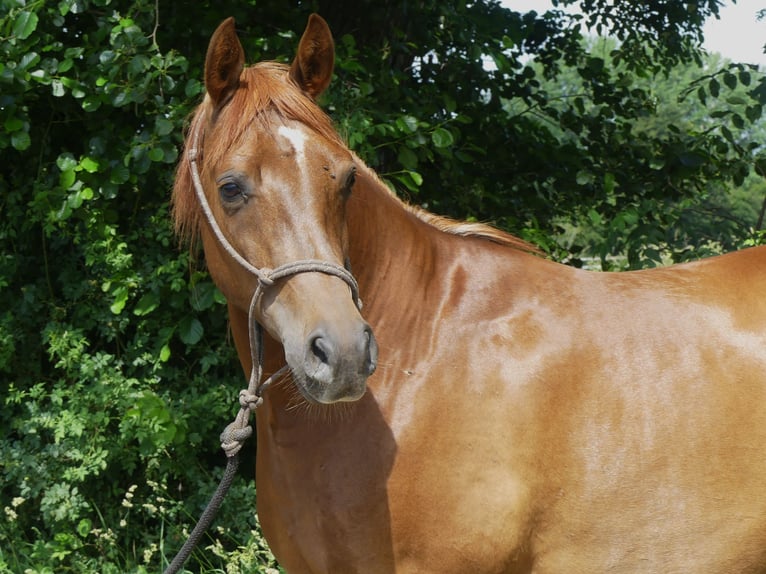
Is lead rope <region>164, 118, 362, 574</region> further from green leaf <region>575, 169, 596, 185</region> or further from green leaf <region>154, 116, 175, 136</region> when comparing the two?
green leaf <region>575, 169, 596, 185</region>

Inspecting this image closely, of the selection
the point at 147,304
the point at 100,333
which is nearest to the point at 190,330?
the point at 147,304

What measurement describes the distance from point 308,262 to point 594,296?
3.05ft

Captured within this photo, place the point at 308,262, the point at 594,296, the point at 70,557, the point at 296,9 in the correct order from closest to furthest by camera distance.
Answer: the point at 308,262, the point at 594,296, the point at 70,557, the point at 296,9

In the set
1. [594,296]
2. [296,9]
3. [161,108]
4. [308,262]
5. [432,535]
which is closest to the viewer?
[308,262]

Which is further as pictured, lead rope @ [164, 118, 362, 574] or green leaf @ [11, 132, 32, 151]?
green leaf @ [11, 132, 32, 151]

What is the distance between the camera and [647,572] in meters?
2.13

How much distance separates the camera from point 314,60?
2307 mm

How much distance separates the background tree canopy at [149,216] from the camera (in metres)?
3.61

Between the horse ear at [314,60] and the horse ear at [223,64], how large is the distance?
17 cm

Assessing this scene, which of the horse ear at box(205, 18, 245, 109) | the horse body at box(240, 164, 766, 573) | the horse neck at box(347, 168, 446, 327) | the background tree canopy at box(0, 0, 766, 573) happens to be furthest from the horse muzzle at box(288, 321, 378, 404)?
the background tree canopy at box(0, 0, 766, 573)

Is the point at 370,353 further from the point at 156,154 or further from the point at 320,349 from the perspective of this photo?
the point at 156,154

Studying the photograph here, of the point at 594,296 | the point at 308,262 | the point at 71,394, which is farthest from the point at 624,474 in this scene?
the point at 71,394

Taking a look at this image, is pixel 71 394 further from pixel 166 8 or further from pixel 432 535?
pixel 432 535

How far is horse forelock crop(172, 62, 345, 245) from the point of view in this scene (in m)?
2.09
